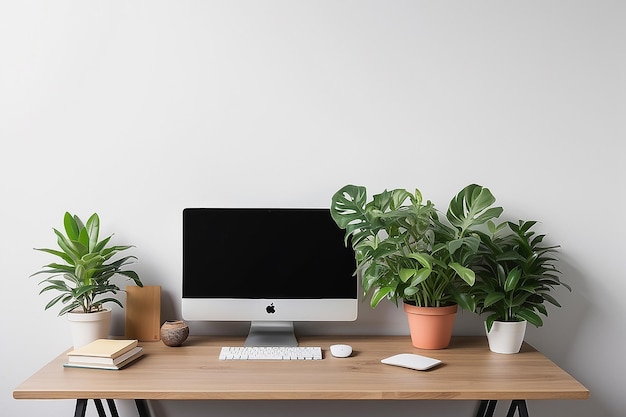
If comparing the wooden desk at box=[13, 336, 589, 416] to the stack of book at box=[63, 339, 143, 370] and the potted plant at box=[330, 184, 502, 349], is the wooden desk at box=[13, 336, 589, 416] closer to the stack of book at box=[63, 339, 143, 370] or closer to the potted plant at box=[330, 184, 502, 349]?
the stack of book at box=[63, 339, 143, 370]

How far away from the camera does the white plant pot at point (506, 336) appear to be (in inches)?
92.4

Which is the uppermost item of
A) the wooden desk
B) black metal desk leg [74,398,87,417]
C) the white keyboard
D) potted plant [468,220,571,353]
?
potted plant [468,220,571,353]

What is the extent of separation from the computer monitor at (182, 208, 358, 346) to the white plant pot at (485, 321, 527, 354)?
20.4 inches

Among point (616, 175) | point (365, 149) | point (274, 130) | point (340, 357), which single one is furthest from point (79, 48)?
point (616, 175)

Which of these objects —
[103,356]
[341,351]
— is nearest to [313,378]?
[341,351]

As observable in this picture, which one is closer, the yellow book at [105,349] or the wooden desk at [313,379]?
the wooden desk at [313,379]

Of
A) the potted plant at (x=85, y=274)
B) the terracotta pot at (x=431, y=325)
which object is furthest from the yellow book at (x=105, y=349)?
the terracotta pot at (x=431, y=325)

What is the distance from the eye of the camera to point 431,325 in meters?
2.35

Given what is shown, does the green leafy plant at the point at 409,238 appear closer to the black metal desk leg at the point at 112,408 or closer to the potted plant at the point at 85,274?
the potted plant at the point at 85,274

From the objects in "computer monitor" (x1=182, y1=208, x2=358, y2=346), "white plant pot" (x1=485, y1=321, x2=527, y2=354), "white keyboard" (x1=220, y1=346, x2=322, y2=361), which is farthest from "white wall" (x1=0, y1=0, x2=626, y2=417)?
"white keyboard" (x1=220, y1=346, x2=322, y2=361)

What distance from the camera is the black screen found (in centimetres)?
241

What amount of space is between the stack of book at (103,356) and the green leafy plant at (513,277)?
4.17 feet

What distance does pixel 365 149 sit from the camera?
101 inches

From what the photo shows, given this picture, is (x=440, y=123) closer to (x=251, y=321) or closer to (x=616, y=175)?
(x=616, y=175)
